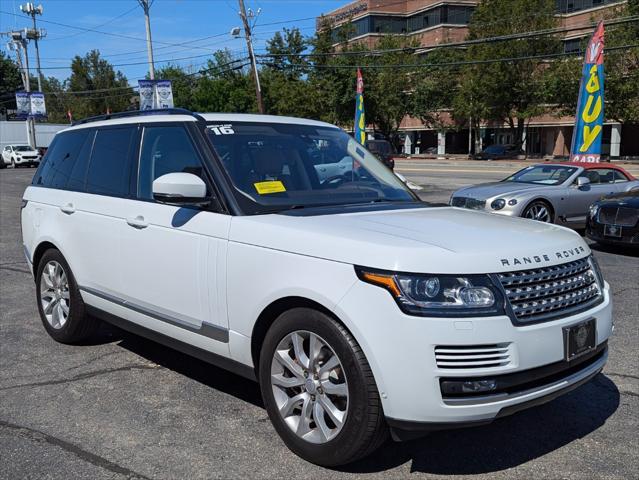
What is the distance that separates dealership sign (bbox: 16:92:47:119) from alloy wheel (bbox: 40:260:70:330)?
4828cm

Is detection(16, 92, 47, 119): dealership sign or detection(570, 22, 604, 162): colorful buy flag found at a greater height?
detection(16, 92, 47, 119): dealership sign

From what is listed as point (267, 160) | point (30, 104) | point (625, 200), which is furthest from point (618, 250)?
point (30, 104)

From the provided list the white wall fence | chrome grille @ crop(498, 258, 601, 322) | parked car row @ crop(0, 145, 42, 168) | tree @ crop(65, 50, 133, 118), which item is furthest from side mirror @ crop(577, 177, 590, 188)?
tree @ crop(65, 50, 133, 118)

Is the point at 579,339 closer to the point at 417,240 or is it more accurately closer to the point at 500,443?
the point at 500,443

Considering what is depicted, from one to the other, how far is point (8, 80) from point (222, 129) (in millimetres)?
96186

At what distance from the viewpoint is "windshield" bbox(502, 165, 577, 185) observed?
40.3 ft

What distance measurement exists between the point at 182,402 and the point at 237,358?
80cm

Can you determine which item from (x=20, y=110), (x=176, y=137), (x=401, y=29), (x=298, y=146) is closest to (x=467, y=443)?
(x=298, y=146)

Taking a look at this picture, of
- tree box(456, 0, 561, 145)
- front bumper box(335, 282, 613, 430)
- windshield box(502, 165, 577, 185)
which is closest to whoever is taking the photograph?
front bumper box(335, 282, 613, 430)

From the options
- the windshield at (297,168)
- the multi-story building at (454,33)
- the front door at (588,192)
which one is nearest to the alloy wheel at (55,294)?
the windshield at (297,168)

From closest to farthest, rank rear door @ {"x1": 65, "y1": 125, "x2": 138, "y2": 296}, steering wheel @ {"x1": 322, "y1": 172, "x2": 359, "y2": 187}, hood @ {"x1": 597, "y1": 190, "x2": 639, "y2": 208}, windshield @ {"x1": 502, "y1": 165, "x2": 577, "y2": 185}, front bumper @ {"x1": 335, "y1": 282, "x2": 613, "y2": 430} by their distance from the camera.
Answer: front bumper @ {"x1": 335, "y1": 282, "x2": 613, "y2": 430} < steering wheel @ {"x1": 322, "y1": 172, "x2": 359, "y2": 187} < rear door @ {"x1": 65, "y1": 125, "x2": 138, "y2": 296} < hood @ {"x1": 597, "y1": 190, "x2": 639, "y2": 208} < windshield @ {"x1": 502, "y1": 165, "x2": 577, "y2": 185}

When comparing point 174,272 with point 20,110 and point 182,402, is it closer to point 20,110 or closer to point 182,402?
point 182,402

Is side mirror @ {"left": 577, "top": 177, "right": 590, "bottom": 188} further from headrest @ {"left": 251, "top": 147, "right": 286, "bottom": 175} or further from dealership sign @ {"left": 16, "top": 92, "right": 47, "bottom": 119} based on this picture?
dealership sign @ {"left": 16, "top": 92, "right": 47, "bottom": 119}

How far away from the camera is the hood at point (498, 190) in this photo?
11.6 meters
